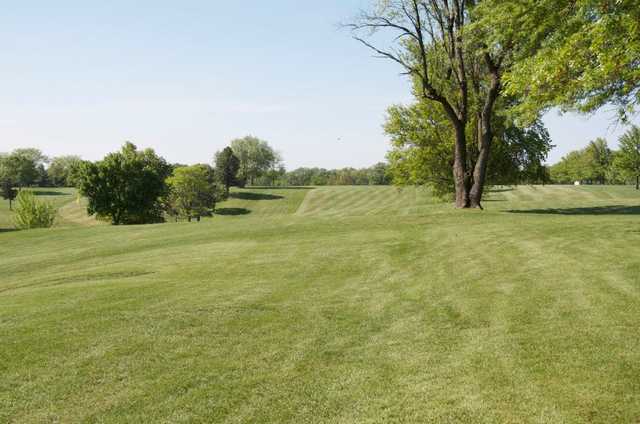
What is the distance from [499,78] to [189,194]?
65.8 meters

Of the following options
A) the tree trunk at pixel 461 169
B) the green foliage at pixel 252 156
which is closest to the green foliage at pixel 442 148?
the tree trunk at pixel 461 169

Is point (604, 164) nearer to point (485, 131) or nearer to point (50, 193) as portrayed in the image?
point (485, 131)

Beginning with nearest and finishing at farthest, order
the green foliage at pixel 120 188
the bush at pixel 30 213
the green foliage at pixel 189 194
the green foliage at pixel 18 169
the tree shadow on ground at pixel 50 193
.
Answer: the green foliage at pixel 120 188
the bush at pixel 30 213
the green foliage at pixel 189 194
the green foliage at pixel 18 169
the tree shadow on ground at pixel 50 193

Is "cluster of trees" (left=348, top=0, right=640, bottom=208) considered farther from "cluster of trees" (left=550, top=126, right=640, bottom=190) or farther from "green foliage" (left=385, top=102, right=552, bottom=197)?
"cluster of trees" (left=550, top=126, right=640, bottom=190)

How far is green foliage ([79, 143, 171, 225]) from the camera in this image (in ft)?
199

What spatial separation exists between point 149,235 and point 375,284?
17.8 m

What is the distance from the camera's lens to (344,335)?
26.8 ft

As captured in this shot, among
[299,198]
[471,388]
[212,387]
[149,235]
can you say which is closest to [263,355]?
[212,387]

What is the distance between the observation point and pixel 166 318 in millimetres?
9070

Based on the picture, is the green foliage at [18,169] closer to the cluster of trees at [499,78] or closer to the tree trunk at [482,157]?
the cluster of trees at [499,78]

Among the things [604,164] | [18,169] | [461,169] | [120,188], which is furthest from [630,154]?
[18,169]

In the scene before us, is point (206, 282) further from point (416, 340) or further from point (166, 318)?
point (416, 340)

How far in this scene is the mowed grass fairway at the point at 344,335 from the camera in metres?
5.65

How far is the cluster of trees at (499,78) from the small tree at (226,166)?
Result: 74438mm
